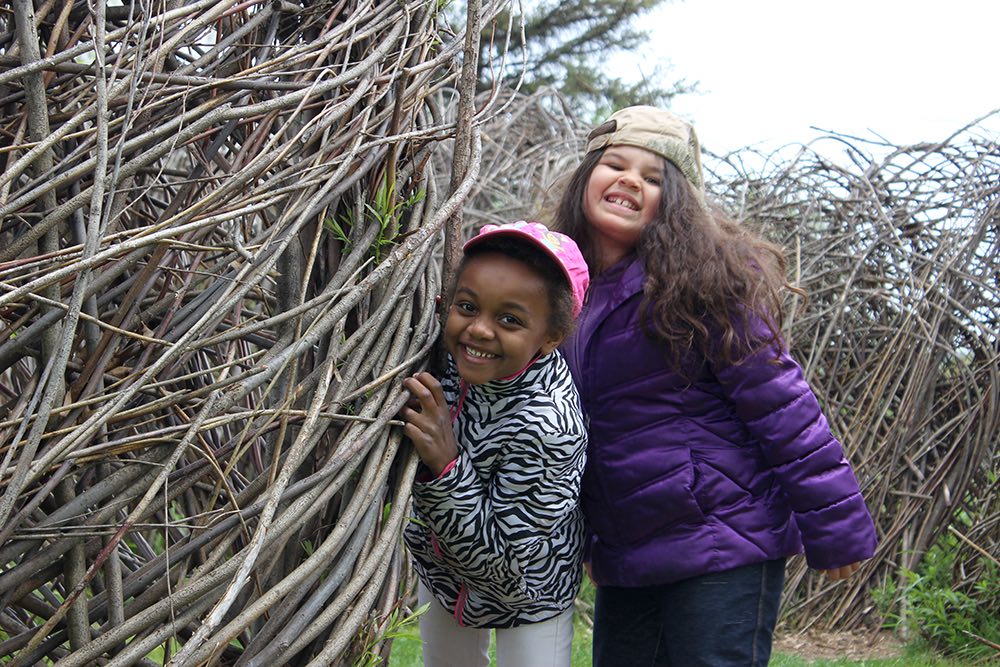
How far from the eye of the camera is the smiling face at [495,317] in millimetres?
1803

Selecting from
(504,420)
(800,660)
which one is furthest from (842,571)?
(800,660)

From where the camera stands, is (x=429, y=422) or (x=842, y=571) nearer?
(x=429, y=422)

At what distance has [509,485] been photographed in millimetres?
1850

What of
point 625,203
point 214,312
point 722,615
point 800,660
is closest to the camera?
point 214,312

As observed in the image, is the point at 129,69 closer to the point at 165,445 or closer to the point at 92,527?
the point at 165,445

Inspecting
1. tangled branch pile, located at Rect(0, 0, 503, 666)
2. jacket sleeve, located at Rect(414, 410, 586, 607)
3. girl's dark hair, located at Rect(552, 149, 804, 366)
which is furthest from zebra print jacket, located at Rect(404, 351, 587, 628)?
girl's dark hair, located at Rect(552, 149, 804, 366)

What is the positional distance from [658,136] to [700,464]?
0.70 metres

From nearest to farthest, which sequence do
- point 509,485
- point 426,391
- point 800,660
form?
point 426,391, point 509,485, point 800,660

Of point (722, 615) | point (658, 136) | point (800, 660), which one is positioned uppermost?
point (658, 136)

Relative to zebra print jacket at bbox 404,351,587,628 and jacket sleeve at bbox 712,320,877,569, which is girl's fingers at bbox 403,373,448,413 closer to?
zebra print jacket at bbox 404,351,587,628

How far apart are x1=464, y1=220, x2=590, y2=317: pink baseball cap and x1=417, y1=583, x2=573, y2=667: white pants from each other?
2.10 feet

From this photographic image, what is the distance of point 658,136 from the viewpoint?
86.4 inches

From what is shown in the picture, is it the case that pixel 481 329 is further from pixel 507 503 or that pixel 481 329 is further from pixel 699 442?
pixel 699 442

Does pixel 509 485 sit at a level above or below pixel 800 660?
above
